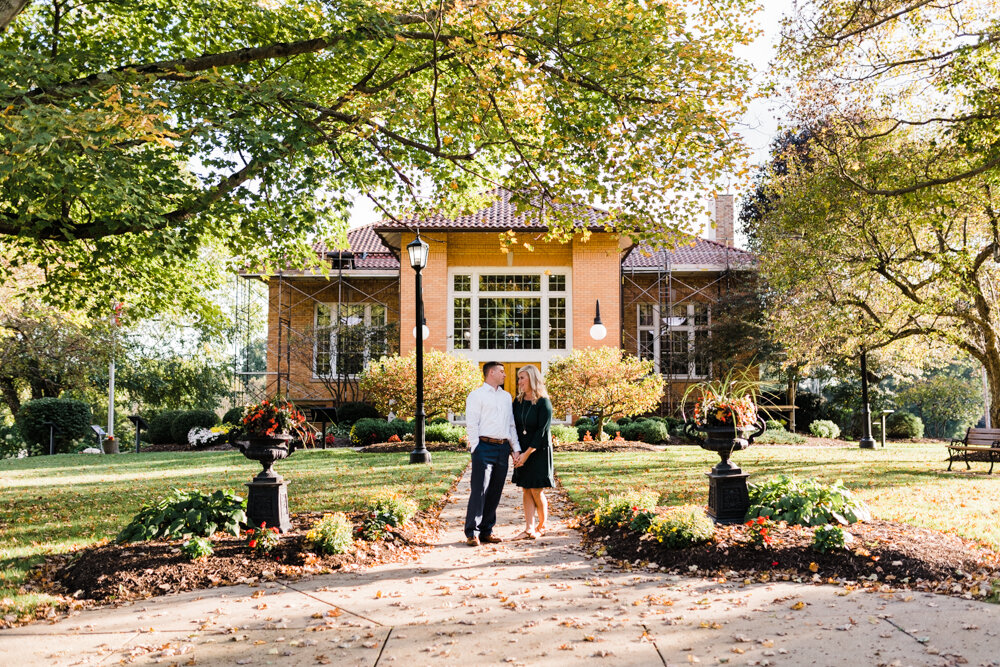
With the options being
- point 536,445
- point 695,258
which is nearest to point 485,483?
point 536,445

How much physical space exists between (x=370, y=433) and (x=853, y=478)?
40.7 ft

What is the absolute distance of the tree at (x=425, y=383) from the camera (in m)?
19.4

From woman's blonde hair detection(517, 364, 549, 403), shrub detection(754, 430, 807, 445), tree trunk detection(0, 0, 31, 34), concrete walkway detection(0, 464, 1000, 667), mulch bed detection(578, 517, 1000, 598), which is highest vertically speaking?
tree trunk detection(0, 0, 31, 34)

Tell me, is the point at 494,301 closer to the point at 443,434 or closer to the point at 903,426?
the point at 443,434

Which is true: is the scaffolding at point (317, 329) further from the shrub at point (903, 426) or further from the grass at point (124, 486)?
the shrub at point (903, 426)

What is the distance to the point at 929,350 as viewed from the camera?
67.3ft

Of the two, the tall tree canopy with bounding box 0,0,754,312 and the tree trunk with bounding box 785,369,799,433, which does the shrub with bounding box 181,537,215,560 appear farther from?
the tree trunk with bounding box 785,369,799,433

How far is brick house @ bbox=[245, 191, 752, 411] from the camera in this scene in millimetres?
25562

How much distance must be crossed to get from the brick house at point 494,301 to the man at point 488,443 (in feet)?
54.0

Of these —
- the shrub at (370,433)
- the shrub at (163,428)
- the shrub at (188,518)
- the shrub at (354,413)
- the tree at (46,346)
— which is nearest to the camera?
the shrub at (188,518)

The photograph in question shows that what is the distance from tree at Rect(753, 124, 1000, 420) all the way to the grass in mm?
9069

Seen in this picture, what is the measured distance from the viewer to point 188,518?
6.85 m

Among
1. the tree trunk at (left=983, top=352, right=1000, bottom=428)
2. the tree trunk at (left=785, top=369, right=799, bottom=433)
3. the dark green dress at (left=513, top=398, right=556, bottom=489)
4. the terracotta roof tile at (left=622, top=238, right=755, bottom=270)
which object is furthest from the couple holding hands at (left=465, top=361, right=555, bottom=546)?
the terracotta roof tile at (left=622, top=238, right=755, bottom=270)

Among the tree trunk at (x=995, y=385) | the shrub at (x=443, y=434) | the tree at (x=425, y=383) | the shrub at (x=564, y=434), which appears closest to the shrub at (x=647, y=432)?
the shrub at (x=564, y=434)
